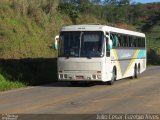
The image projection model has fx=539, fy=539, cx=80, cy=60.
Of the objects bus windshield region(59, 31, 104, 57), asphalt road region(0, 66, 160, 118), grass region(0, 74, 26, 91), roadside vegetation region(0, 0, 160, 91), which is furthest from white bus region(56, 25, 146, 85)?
roadside vegetation region(0, 0, 160, 91)

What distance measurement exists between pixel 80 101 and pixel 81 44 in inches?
284

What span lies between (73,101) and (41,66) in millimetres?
13621

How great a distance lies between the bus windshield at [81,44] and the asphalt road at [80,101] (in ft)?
7.18

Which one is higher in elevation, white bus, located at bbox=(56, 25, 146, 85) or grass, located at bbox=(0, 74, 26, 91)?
white bus, located at bbox=(56, 25, 146, 85)

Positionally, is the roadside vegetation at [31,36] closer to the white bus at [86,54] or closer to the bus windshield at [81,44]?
the white bus at [86,54]

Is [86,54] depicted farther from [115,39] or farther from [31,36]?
[31,36]

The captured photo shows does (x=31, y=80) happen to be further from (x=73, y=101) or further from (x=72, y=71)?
(x=73, y=101)

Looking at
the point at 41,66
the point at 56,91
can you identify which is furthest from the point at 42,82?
the point at 56,91

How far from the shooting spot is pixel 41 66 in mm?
32094

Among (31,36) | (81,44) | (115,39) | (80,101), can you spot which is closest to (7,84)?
(81,44)

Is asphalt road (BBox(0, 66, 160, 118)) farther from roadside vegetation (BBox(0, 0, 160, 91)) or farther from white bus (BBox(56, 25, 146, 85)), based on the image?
roadside vegetation (BBox(0, 0, 160, 91))

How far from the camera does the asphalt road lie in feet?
52.6

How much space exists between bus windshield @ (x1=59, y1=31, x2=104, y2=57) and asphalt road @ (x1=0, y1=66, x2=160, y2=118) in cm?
219

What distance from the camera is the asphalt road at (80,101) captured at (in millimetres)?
16031
